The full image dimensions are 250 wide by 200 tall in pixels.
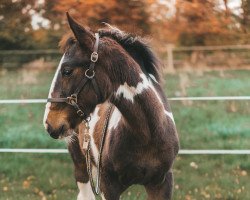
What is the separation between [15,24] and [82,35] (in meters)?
9.60

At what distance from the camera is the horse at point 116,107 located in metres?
3.08

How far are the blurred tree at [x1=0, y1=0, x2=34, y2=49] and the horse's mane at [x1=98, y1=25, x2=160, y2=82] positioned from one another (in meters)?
8.13

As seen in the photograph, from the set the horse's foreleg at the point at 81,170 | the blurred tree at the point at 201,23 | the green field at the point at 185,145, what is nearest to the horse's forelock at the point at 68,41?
the horse's foreleg at the point at 81,170

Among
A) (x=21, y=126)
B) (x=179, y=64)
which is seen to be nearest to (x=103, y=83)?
(x=21, y=126)

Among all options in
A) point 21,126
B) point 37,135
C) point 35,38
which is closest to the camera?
point 37,135

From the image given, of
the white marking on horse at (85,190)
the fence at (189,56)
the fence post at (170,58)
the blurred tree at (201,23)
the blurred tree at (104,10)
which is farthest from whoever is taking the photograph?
the fence at (189,56)

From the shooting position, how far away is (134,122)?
3307 millimetres

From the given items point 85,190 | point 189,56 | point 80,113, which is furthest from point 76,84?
point 189,56

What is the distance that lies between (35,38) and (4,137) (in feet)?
17.0

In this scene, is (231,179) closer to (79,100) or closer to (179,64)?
(79,100)

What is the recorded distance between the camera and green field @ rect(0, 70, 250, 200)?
5.74 m

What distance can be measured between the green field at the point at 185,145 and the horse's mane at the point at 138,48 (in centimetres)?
212

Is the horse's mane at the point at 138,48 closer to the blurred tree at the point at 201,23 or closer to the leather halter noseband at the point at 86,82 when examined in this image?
the leather halter noseband at the point at 86,82

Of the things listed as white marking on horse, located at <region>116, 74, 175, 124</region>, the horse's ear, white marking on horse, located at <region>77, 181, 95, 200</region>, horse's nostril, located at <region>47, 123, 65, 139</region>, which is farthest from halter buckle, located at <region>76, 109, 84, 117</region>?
white marking on horse, located at <region>77, 181, 95, 200</region>
